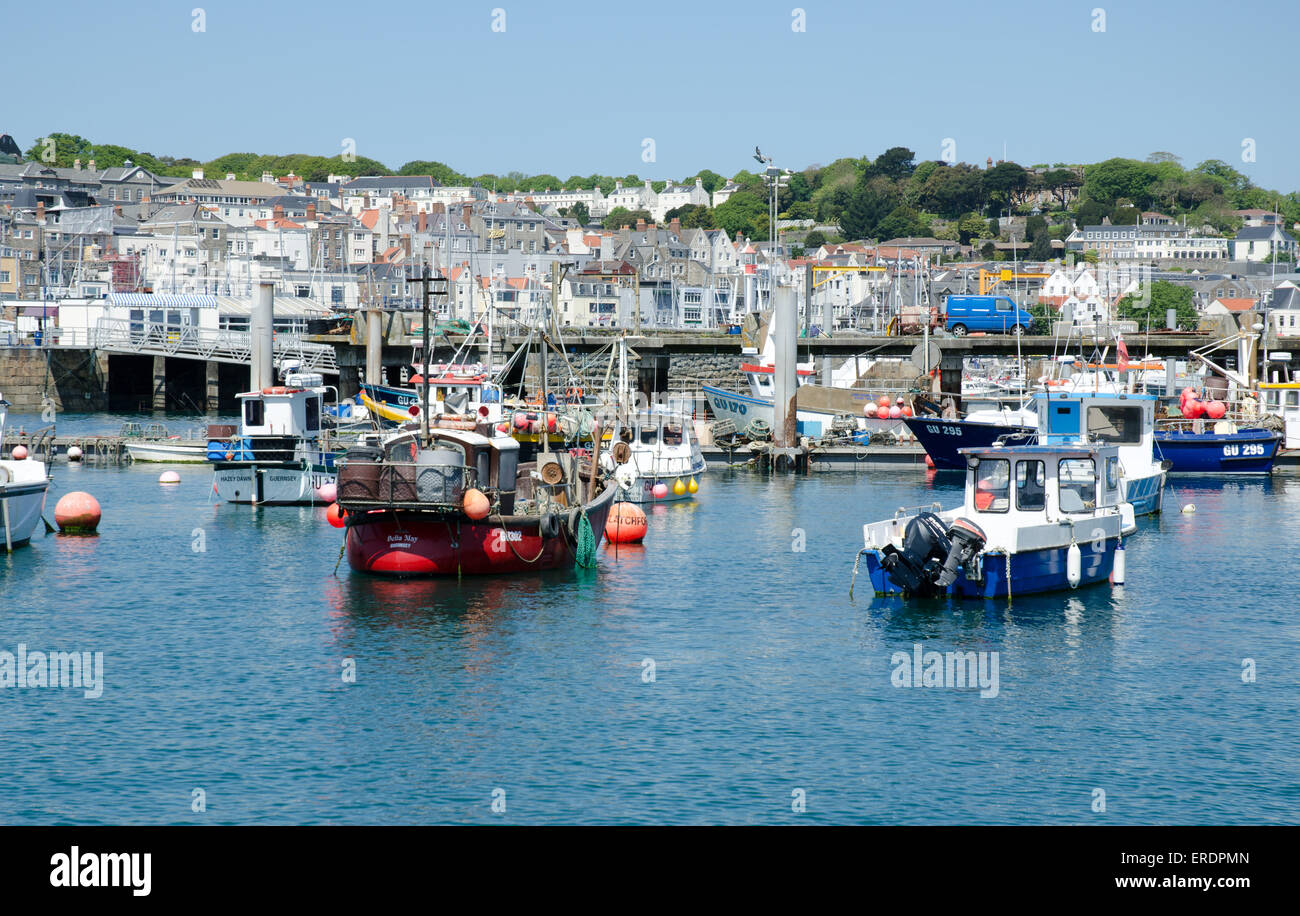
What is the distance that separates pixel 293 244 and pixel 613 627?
13568 cm

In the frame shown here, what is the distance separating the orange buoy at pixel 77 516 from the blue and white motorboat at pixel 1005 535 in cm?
2130

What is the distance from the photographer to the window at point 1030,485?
1115 inches

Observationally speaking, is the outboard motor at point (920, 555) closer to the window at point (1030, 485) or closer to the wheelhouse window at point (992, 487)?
the wheelhouse window at point (992, 487)

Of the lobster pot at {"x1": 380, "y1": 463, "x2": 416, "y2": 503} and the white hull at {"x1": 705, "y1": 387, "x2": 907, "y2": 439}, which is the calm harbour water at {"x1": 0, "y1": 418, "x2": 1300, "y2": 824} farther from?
the white hull at {"x1": 705, "y1": 387, "x2": 907, "y2": 439}

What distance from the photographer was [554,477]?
Answer: 32.5m

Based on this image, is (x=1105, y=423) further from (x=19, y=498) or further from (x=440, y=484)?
(x=19, y=498)

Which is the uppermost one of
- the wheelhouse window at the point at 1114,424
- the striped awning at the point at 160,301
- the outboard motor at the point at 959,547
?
the striped awning at the point at 160,301

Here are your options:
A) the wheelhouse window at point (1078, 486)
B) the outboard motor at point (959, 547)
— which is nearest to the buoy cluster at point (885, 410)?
the wheelhouse window at point (1078, 486)

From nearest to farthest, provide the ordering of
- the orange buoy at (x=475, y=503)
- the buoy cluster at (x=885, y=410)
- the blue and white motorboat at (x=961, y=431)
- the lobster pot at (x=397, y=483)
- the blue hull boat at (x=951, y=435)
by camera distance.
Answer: the lobster pot at (x=397, y=483), the orange buoy at (x=475, y=503), the blue and white motorboat at (x=961, y=431), the blue hull boat at (x=951, y=435), the buoy cluster at (x=885, y=410)

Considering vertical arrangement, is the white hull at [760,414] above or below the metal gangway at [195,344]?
below

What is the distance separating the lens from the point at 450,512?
28.4 meters

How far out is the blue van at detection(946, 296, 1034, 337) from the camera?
7362cm

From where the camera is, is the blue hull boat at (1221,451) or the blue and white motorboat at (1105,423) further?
the blue hull boat at (1221,451)

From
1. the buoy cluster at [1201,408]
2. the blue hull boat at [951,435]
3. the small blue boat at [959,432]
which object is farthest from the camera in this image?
the buoy cluster at [1201,408]
